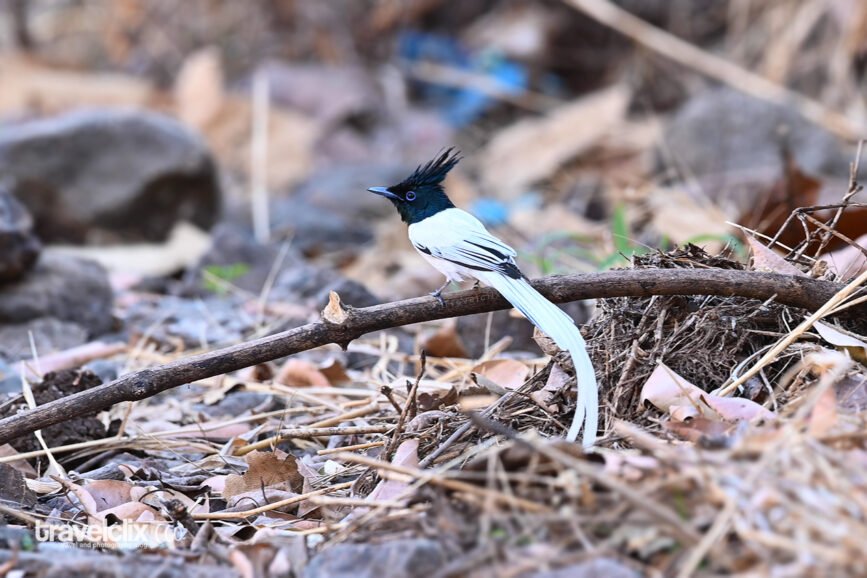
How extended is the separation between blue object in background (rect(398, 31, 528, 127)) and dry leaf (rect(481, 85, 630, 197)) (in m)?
0.83

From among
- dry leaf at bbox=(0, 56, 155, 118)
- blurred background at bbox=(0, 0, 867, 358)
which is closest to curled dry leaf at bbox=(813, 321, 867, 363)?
blurred background at bbox=(0, 0, 867, 358)

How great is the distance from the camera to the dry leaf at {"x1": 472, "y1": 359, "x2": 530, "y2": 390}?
3580 mm

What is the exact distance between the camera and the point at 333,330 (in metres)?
2.79

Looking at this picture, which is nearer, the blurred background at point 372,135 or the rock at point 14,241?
the rock at point 14,241

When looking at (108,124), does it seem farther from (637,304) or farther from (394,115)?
(637,304)

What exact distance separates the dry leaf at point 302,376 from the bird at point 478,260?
818 mm

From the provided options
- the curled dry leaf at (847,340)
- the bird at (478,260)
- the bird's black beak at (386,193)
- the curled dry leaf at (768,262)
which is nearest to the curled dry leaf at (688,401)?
the bird at (478,260)

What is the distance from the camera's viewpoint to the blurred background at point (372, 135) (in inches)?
218

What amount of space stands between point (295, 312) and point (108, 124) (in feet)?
10.2

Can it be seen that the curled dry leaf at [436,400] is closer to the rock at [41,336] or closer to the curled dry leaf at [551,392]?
the curled dry leaf at [551,392]

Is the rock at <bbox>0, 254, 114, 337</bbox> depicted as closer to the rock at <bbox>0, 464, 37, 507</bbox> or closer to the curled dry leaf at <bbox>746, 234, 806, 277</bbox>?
the rock at <bbox>0, 464, 37, 507</bbox>

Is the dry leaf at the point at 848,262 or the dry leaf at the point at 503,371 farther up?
the dry leaf at the point at 848,262

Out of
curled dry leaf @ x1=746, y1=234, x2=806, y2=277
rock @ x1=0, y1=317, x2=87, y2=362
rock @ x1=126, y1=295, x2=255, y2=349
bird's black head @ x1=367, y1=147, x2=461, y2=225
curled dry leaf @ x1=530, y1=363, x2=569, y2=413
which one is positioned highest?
bird's black head @ x1=367, y1=147, x2=461, y2=225

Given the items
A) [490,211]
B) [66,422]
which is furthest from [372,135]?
[66,422]
